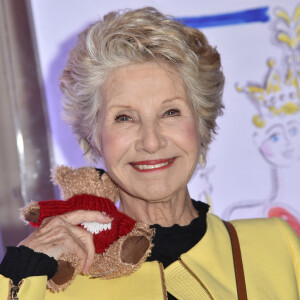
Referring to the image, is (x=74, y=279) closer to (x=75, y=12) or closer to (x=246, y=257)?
(x=246, y=257)

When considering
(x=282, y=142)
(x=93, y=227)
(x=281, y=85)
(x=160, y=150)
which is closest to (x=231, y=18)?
(x=281, y=85)

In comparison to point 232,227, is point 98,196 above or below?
above

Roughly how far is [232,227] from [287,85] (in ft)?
2.78

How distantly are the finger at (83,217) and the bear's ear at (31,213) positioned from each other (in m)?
0.08

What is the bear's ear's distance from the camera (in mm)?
1853

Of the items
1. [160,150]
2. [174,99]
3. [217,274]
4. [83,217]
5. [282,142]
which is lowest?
[217,274]

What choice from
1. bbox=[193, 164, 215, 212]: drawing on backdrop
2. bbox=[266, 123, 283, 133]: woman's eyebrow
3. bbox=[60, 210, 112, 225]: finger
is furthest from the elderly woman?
bbox=[266, 123, 283, 133]: woman's eyebrow

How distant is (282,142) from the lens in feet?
9.16

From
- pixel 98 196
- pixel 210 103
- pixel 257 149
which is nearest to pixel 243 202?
pixel 257 149

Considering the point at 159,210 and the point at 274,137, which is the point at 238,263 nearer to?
the point at 159,210

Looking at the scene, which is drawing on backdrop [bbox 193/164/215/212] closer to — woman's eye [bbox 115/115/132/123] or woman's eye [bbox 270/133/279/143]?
woman's eye [bbox 270/133/279/143]

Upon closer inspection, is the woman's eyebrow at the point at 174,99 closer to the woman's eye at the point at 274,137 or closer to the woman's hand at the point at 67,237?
the woman's hand at the point at 67,237

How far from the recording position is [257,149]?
2.76 meters

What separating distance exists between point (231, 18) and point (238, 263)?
1112 mm
